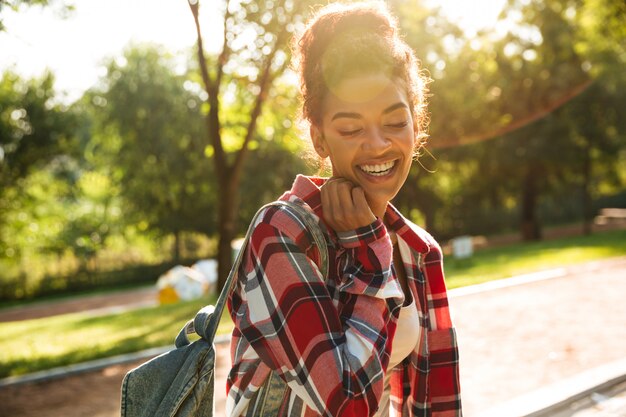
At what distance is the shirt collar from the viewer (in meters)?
1.49

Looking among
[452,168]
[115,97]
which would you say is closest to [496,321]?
[452,168]

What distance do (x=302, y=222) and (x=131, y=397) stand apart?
56 cm

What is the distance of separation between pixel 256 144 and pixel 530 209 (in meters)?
15.1

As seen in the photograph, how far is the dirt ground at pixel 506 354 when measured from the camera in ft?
17.8

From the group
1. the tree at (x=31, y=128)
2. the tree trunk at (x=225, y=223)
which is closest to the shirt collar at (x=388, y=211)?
the tree trunk at (x=225, y=223)

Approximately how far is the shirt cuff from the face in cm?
15

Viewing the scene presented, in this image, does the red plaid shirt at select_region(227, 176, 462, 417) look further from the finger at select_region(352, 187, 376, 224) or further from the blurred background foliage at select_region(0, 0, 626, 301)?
the blurred background foliage at select_region(0, 0, 626, 301)

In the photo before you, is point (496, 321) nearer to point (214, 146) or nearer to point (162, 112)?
point (214, 146)

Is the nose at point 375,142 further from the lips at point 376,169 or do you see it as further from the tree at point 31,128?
the tree at point 31,128

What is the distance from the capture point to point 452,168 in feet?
96.0

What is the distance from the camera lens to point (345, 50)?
149 cm

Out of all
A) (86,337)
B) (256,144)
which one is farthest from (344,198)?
(256,144)

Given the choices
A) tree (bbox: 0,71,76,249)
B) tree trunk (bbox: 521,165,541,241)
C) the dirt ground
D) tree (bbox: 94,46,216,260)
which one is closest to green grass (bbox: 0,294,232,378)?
the dirt ground

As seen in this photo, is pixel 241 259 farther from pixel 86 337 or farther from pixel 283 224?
pixel 86 337
